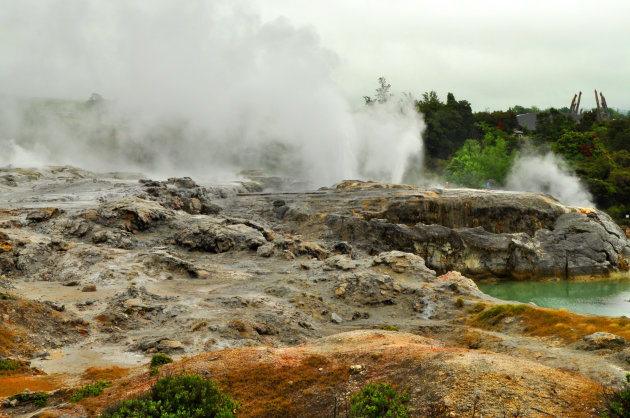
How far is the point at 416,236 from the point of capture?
127 feet

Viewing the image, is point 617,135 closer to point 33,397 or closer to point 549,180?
point 549,180

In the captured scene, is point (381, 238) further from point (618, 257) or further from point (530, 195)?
point (618, 257)

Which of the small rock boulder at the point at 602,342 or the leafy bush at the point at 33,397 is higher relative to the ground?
the small rock boulder at the point at 602,342

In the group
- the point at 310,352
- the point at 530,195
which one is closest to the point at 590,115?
the point at 530,195

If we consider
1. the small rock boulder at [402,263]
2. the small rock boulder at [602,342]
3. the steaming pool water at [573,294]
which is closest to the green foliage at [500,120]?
the steaming pool water at [573,294]

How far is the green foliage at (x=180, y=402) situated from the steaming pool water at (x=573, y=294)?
2635cm

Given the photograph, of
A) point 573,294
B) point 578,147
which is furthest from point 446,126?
point 573,294

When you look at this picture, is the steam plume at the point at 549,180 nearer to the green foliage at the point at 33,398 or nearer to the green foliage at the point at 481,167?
the green foliage at the point at 481,167

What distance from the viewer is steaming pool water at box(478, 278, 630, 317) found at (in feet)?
97.5

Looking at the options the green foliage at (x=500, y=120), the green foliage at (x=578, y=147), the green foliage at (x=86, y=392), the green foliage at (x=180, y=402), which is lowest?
the green foliage at (x=86, y=392)

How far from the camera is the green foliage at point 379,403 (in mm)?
7973

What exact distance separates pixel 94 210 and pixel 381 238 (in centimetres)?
2179

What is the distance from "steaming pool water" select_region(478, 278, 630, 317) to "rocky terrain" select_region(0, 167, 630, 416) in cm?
148

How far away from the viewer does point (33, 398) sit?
10516mm
